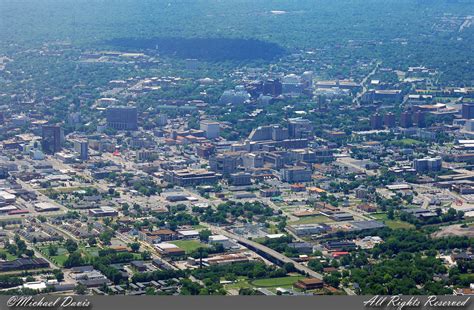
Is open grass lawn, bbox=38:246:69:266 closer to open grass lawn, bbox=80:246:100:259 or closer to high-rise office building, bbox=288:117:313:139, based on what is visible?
open grass lawn, bbox=80:246:100:259

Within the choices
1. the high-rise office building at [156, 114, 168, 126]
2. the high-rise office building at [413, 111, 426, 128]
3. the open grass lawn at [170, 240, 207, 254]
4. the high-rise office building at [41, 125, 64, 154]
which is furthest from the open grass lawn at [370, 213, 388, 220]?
the high-rise office building at [156, 114, 168, 126]

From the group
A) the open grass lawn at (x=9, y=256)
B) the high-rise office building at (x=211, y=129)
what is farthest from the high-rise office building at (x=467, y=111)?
the open grass lawn at (x=9, y=256)

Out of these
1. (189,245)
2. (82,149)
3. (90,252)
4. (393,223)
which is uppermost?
(90,252)

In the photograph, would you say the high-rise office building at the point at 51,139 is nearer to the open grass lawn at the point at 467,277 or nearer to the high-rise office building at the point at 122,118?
the high-rise office building at the point at 122,118

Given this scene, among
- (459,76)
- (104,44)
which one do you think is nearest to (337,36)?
(104,44)

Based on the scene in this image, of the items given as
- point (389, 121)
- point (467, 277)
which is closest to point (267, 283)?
point (467, 277)

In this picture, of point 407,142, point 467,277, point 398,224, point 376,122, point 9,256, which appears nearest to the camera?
point 467,277

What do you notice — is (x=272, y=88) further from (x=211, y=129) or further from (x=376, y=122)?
(x=211, y=129)

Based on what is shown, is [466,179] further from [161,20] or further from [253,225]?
[161,20]
